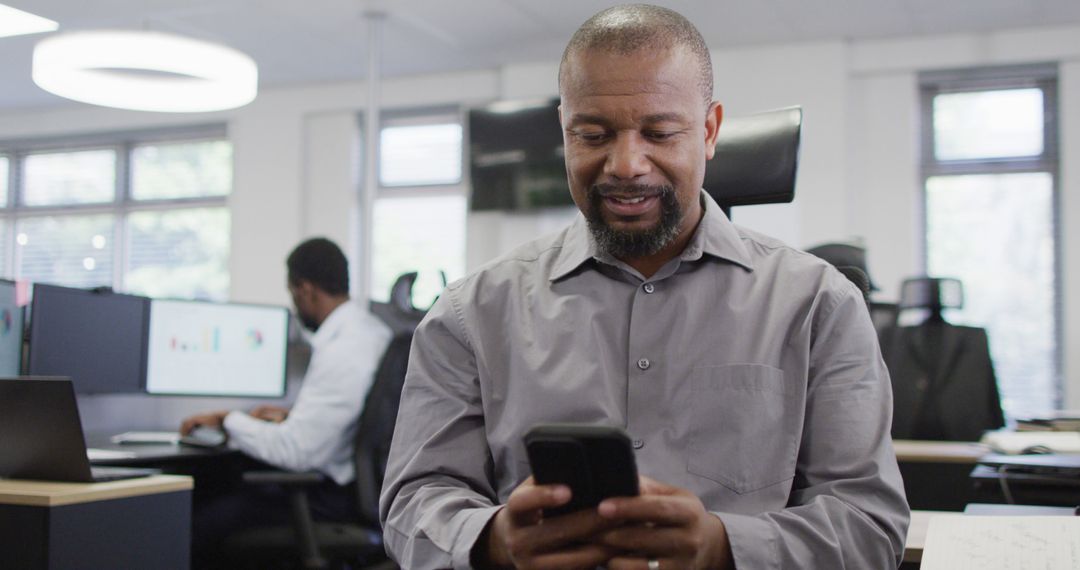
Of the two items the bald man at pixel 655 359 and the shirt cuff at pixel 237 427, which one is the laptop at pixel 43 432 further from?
the bald man at pixel 655 359

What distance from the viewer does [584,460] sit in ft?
3.21

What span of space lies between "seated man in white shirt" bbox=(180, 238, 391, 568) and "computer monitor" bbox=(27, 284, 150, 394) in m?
0.27

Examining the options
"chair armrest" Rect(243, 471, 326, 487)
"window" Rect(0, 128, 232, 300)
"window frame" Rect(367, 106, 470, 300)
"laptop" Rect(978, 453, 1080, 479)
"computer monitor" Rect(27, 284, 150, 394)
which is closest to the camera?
"laptop" Rect(978, 453, 1080, 479)

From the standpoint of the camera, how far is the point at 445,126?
6.96 metres

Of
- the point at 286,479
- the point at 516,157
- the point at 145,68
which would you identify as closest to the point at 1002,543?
the point at 286,479

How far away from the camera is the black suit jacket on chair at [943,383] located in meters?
3.64

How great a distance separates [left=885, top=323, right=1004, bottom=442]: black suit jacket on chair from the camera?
364 cm

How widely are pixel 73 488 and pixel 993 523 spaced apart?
Answer: 5.57 ft

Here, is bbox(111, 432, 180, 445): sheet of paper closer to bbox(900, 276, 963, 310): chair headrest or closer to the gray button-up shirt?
the gray button-up shirt

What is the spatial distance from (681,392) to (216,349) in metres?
2.64

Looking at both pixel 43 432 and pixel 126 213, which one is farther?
pixel 126 213

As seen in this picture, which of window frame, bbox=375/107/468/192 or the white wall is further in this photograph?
window frame, bbox=375/107/468/192

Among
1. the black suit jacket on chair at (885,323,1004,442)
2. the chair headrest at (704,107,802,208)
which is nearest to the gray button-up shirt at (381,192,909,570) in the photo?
the chair headrest at (704,107,802,208)

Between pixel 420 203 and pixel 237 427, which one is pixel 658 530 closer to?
pixel 237 427
